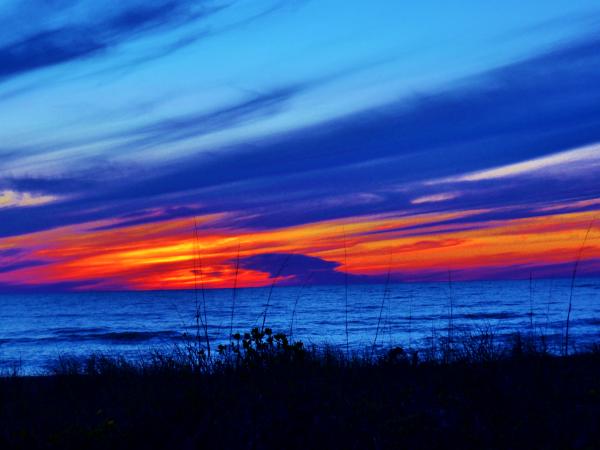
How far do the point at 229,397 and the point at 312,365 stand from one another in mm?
2367

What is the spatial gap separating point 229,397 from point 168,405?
56cm

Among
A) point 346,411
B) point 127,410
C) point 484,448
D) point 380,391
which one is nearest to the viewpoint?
point 484,448

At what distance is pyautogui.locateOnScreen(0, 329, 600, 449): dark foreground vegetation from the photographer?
4.52 metres

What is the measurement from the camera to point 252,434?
452 centimetres

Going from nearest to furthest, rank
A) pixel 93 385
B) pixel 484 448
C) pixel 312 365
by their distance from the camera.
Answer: pixel 484 448
pixel 312 365
pixel 93 385

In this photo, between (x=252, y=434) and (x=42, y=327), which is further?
(x=42, y=327)

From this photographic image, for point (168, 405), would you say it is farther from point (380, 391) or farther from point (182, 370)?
point (182, 370)

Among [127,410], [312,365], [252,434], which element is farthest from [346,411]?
[312,365]

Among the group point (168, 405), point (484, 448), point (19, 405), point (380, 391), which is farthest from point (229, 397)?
point (19, 405)

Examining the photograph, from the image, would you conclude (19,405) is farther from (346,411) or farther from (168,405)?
(346,411)

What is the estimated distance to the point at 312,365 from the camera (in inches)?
306

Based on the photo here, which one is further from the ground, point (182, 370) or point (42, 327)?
point (182, 370)

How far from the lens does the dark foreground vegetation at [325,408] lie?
452 centimetres

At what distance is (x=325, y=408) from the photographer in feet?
16.7
